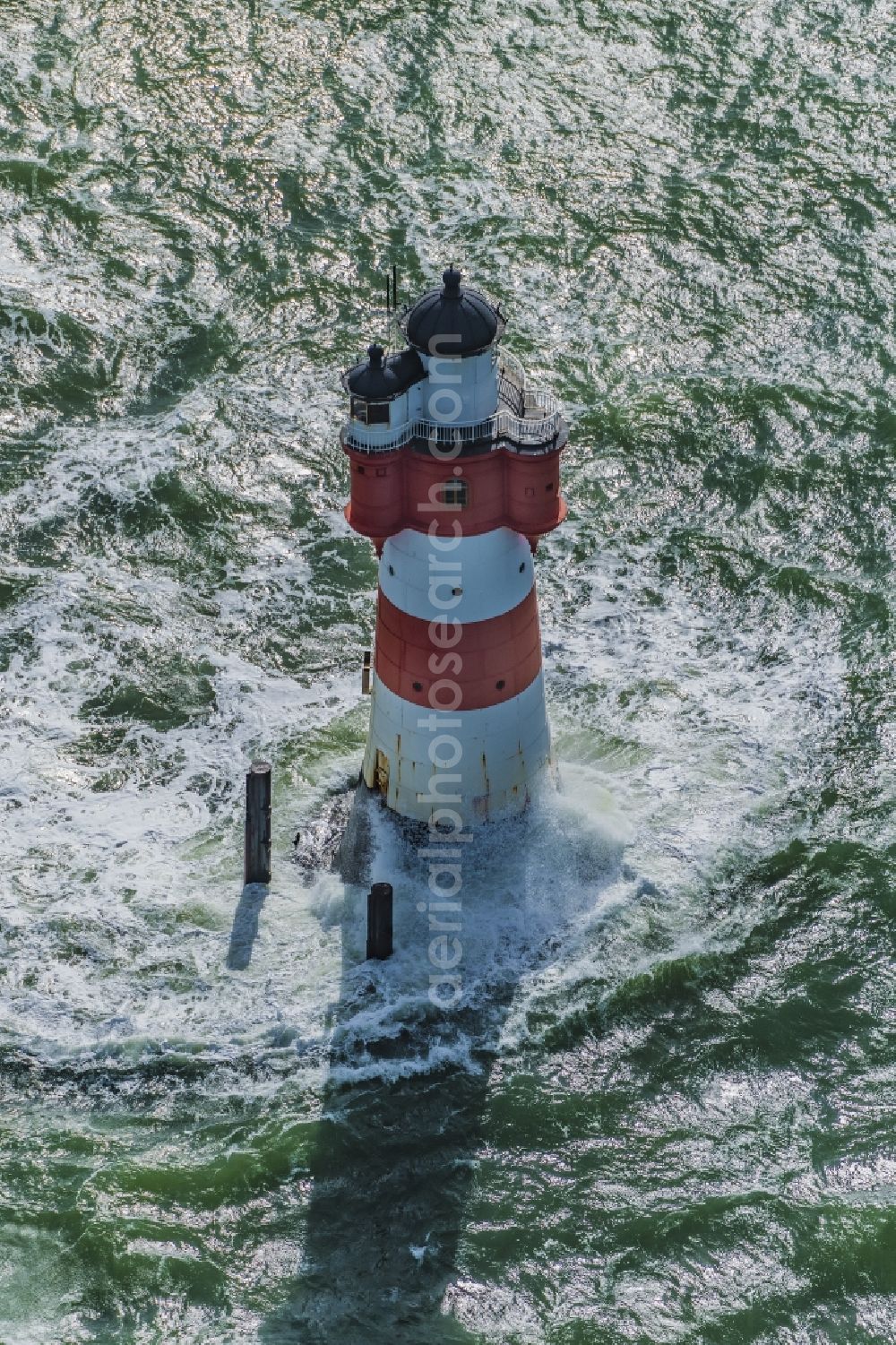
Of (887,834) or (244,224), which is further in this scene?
(244,224)

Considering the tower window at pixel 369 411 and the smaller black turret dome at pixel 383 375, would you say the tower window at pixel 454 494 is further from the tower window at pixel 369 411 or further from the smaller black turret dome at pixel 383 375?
the smaller black turret dome at pixel 383 375

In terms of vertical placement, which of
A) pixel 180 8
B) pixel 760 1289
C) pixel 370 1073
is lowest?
pixel 760 1289

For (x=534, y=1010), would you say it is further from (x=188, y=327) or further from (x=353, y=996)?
(x=188, y=327)

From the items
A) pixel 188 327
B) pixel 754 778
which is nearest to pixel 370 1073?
pixel 754 778

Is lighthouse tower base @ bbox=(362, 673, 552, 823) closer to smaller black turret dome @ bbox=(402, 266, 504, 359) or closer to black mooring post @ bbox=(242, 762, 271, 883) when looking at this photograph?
black mooring post @ bbox=(242, 762, 271, 883)

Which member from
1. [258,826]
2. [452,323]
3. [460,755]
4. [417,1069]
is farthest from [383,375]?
[417,1069]

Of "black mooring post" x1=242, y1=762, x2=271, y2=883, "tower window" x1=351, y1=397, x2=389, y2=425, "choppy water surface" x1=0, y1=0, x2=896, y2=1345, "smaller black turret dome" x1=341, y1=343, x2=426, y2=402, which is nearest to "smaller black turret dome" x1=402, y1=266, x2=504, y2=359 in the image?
"smaller black turret dome" x1=341, y1=343, x2=426, y2=402
